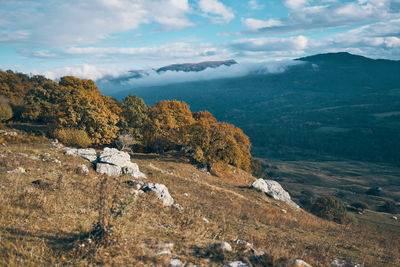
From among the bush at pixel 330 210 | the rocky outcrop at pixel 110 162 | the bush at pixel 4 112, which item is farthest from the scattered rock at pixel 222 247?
the bush at pixel 4 112

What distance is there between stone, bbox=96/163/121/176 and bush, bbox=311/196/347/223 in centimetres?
3804

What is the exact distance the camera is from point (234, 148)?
40.9 metres

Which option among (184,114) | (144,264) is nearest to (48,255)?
(144,264)

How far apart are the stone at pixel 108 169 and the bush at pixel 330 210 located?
1498 inches

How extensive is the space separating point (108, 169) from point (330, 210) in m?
41.0

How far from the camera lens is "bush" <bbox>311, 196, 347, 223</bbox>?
42.0 meters

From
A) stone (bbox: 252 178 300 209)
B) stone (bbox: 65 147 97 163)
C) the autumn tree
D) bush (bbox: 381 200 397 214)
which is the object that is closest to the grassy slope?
stone (bbox: 65 147 97 163)

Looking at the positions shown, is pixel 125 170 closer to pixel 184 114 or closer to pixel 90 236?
pixel 90 236

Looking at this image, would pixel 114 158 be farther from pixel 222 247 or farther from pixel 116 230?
pixel 222 247

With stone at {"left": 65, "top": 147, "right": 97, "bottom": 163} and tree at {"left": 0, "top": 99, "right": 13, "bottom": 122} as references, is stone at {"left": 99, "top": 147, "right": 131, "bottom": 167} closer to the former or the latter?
stone at {"left": 65, "top": 147, "right": 97, "bottom": 163}

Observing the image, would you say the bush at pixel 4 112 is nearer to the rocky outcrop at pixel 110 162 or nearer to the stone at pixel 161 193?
the rocky outcrop at pixel 110 162

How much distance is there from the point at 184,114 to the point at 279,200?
93.2 feet

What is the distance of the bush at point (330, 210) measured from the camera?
42031 millimetres

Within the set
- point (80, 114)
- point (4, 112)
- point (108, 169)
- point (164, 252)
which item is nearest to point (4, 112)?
point (4, 112)
